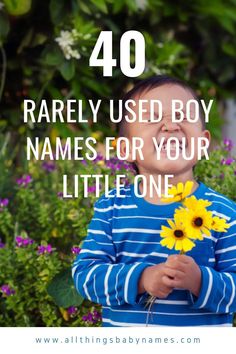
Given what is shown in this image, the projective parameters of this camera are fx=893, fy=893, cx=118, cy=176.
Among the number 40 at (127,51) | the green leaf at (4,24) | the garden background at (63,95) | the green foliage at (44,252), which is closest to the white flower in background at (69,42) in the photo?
the garden background at (63,95)

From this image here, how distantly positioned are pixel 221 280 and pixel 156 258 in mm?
161

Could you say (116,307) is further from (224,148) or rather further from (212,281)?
(224,148)

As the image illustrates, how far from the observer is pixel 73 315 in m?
2.60

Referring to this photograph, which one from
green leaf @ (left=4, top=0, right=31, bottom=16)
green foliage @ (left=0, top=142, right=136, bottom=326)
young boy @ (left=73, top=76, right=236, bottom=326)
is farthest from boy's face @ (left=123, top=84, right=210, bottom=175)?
green leaf @ (left=4, top=0, right=31, bottom=16)

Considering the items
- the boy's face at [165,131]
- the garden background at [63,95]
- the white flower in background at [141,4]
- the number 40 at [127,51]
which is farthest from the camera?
the white flower in background at [141,4]

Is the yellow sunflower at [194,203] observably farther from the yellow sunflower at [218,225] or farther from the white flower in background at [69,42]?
the white flower in background at [69,42]

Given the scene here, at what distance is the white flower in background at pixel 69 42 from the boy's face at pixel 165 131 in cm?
119

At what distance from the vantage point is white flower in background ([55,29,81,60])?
3312 mm

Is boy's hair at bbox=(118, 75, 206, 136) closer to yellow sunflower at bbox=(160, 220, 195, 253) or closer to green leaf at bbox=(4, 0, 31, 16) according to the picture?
yellow sunflower at bbox=(160, 220, 195, 253)

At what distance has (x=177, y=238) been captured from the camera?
1961mm

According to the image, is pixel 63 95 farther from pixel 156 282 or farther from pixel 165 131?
pixel 156 282

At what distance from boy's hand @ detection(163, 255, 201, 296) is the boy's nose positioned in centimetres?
34

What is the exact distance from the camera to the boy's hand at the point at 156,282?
1.93 metres
